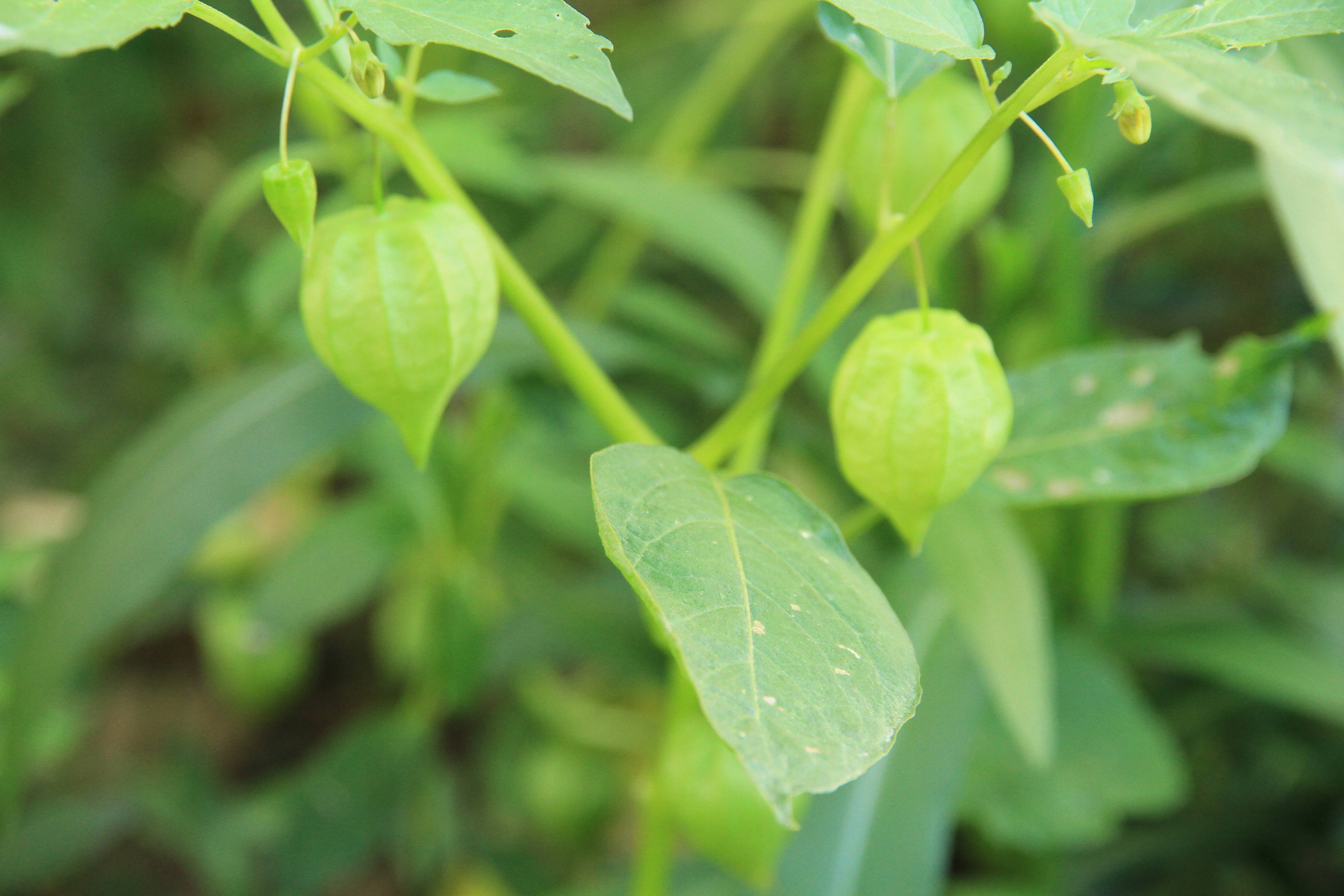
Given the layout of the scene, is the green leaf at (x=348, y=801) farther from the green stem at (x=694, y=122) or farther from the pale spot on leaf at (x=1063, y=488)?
the pale spot on leaf at (x=1063, y=488)

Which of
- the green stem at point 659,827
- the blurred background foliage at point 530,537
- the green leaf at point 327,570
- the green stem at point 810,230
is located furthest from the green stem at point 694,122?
the green stem at point 659,827

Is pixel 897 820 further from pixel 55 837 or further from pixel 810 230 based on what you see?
pixel 55 837

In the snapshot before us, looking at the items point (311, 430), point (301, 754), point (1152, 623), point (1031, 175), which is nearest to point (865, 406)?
point (311, 430)

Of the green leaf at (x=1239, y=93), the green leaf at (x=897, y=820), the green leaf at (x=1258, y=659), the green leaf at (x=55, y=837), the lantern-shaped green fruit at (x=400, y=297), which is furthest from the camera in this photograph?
the green leaf at (x=55, y=837)

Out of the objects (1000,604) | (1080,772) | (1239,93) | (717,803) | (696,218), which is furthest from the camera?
(696,218)

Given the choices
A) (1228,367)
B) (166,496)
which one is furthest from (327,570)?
(1228,367)

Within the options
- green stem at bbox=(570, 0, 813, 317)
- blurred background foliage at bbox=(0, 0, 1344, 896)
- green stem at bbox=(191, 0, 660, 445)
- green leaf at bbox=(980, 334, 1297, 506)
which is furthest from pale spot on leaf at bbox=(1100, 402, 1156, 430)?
green stem at bbox=(570, 0, 813, 317)
